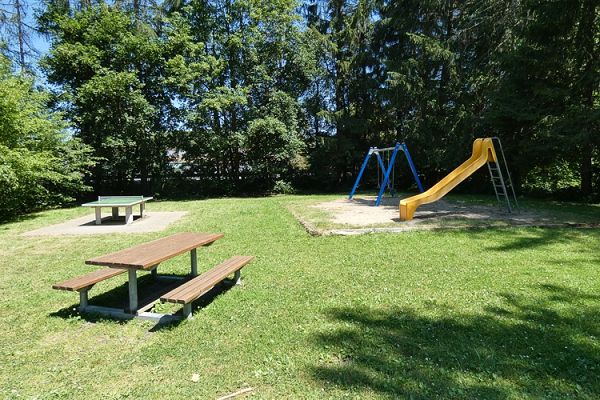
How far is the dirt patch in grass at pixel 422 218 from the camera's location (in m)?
7.44

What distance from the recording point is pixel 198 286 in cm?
341

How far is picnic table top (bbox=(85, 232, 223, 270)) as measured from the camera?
3.32 metres

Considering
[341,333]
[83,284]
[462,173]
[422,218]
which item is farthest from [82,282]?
[462,173]

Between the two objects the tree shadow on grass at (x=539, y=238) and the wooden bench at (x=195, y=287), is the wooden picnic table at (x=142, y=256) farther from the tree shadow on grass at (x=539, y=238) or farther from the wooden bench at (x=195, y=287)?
the tree shadow on grass at (x=539, y=238)

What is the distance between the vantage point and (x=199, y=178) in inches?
728

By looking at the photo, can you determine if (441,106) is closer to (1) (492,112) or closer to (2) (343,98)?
(1) (492,112)

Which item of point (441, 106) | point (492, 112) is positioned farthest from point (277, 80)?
point (492, 112)

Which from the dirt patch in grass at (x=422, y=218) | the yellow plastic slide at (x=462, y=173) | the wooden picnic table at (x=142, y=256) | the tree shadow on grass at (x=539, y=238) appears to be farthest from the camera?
the yellow plastic slide at (x=462, y=173)

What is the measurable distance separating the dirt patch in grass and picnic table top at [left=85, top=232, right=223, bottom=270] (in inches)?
→ 121

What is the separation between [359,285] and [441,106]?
47.6 ft

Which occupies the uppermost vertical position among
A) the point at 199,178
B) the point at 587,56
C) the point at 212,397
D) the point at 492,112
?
the point at 587,56

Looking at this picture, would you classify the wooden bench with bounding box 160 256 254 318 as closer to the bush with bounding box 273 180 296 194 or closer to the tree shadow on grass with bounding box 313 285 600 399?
the tree shadow on grass with bounding box 313 285 600 399

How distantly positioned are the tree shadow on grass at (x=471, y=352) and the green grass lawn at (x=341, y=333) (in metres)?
0.01

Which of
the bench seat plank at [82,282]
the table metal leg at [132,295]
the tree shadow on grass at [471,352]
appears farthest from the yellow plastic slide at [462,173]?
the bench seat plank at [82,282]
